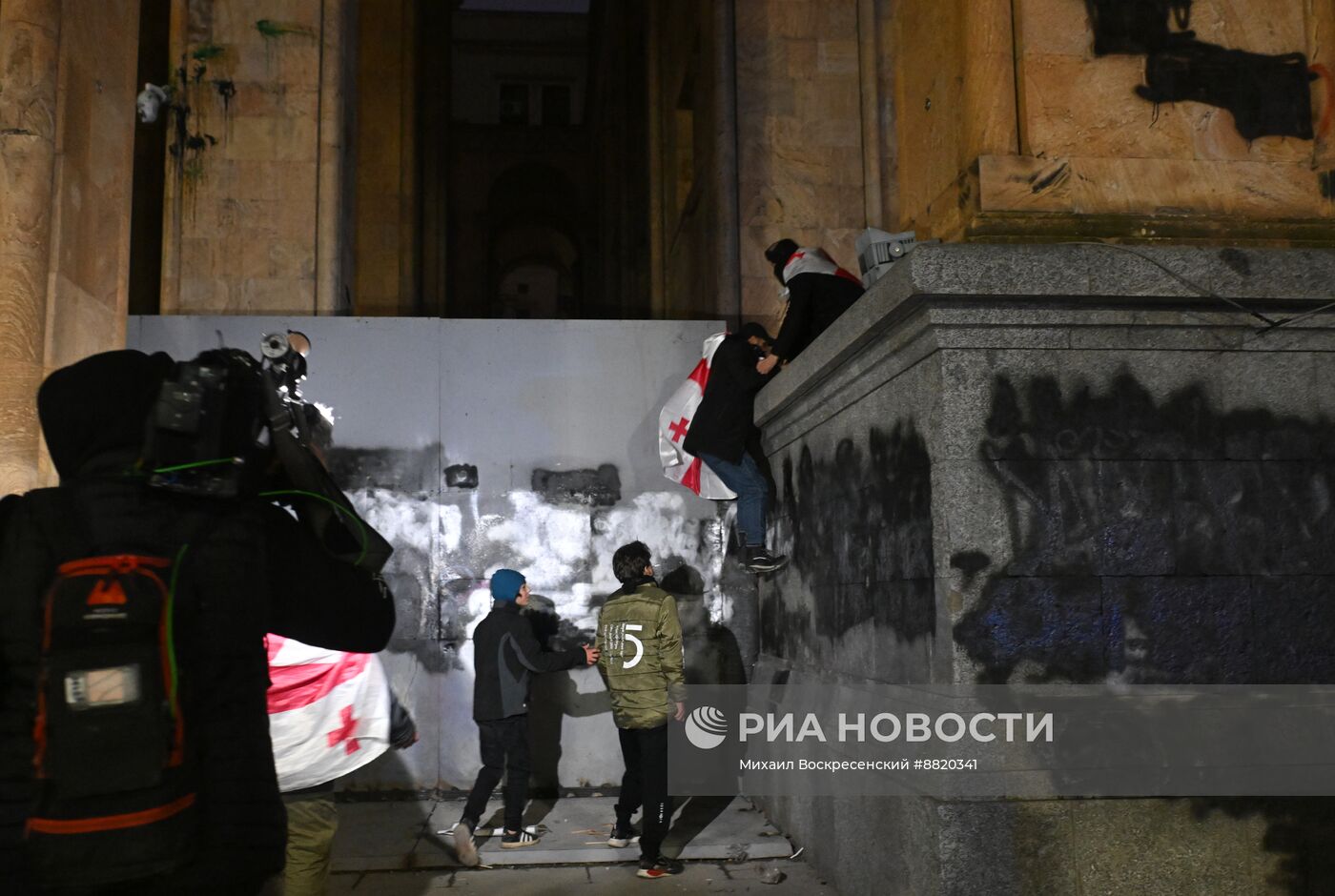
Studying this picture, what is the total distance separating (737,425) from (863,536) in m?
2.49

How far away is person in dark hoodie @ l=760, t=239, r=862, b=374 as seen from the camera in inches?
301

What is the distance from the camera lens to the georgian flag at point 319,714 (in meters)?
4.31

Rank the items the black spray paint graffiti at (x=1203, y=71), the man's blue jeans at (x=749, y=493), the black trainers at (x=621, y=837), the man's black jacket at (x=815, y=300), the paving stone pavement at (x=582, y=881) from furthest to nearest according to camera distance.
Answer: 1. the man's blue jeans at (x=749, y=493)
2. the man's black jacket at (x=815, y=300)
3. the black trainers at (x=621, y=837)
4. the paving stone pavement at (x=582, y=881)
5. the black spray paint graffiti at (x=1203, y=71)

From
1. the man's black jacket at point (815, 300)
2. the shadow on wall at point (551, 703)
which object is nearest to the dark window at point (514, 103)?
the shadow on wall at point (551, 703)

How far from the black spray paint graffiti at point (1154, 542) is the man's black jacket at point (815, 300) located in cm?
288

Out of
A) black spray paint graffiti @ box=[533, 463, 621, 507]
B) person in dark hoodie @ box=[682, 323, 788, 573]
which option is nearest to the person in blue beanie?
person in dark hoodie @ box=[682, 323, 788, 573]

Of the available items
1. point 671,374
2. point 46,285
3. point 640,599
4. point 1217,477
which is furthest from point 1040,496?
point 46,285

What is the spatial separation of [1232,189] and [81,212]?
7307mm

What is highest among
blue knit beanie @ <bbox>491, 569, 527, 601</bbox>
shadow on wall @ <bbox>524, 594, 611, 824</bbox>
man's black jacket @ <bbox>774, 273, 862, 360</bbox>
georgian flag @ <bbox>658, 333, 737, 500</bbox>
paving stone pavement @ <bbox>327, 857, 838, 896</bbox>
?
man's black jacket @ <bbox>774, 273, 862, 360</bbox>

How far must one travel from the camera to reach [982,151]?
5.56 meters

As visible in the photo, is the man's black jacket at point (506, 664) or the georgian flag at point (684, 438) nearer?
the man's black jacket at point (506, 664)

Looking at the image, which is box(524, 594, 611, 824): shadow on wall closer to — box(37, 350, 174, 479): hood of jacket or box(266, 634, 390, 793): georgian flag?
box(266, 634, 390, 793): georgian flag

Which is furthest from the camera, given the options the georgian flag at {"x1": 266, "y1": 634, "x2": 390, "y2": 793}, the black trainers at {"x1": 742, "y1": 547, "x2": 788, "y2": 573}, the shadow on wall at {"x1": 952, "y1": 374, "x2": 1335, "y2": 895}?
the black trainers at {"x1": 742, "y1": 547, "x2": 788, "y2": 573}

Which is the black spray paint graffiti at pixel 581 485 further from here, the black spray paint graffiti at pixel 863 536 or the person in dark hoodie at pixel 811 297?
the person in dark hoodie at pixel 811 297
